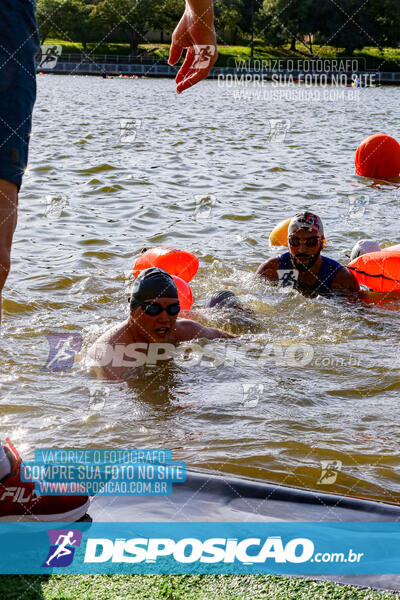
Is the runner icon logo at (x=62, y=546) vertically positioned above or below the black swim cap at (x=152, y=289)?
below

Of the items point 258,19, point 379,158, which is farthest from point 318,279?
point 258,19

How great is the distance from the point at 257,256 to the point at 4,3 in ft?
25.7

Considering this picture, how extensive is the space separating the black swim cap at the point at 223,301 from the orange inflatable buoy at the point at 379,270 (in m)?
1.69

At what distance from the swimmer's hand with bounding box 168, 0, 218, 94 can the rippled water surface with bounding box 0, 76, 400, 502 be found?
238cm

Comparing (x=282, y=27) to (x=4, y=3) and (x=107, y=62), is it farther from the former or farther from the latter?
(x=4, y=3)

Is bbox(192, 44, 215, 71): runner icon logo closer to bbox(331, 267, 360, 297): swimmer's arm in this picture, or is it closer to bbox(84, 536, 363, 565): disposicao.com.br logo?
bbox(84, 536, 363, 565): disposicao.com.br logo

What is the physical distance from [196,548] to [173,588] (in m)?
0.28

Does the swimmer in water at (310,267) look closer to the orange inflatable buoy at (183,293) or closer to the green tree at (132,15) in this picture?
the orange inflatable buoy at (183,293)

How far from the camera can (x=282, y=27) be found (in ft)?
249

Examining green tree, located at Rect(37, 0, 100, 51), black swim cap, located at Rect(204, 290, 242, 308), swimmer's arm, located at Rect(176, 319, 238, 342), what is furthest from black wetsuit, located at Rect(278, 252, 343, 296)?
green tree, located at Rect(37, 0, 100, 51)

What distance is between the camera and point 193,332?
637cm

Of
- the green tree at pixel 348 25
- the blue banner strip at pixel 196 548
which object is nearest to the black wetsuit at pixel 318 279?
the blue banner strip at pixel 196 548

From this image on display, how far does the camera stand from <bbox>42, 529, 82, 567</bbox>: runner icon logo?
9.30 ft

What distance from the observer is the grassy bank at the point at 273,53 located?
83.0m
